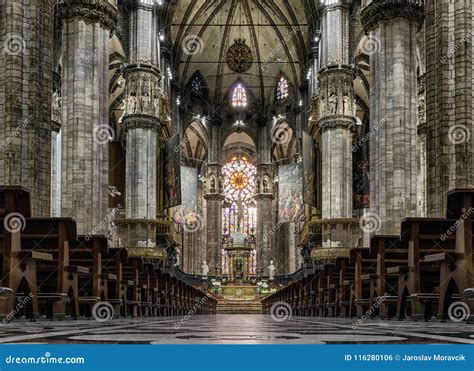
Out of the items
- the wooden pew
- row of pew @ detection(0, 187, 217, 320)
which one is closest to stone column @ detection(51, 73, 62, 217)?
row of pew @ detection(0, 187, 217, 320)

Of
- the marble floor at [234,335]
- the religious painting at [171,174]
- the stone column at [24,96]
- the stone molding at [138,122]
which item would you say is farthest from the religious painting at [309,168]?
the marble floor at [234,335]

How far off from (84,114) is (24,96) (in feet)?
20.9

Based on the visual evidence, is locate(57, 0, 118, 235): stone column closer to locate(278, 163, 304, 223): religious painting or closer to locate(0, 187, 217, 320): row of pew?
locate(0, 187, 217, 320): row of pew

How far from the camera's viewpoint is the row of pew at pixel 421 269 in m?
8.85

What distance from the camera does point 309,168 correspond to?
38.0 metres

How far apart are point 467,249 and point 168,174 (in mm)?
30703

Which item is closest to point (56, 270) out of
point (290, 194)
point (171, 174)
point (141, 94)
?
point (141, 94)

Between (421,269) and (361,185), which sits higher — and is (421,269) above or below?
below

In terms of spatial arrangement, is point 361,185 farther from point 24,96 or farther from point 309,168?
point 24,96

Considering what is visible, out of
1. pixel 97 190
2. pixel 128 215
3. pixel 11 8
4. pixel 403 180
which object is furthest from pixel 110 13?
pixel 128 215

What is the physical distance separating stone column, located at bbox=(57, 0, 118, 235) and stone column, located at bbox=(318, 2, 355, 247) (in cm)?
1536

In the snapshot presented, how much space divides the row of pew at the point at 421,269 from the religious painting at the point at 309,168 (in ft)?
68.1

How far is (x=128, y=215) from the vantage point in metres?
35.2

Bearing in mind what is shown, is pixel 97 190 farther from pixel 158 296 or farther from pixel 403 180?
pixel 403 180
